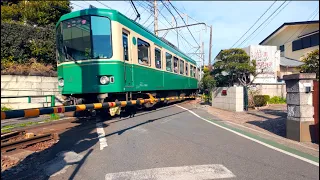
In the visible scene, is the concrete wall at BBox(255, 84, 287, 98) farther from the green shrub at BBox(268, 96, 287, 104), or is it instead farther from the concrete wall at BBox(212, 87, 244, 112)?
the concrete wall at BBox(212, 87, 244, 112)

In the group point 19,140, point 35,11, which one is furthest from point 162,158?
point 35,11

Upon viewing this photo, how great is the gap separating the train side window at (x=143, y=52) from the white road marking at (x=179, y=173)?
5.33m

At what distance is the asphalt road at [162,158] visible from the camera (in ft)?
12.0

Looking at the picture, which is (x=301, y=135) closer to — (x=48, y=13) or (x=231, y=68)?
(x=231, y=68)

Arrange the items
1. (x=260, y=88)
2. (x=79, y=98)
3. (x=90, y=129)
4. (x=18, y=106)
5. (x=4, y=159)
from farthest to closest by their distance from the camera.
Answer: (x=260, y=88)
(x=18, y=106)
(x=79, y=98)
(x=90, y=129)
(x=4, y=159)

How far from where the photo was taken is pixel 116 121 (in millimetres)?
8250

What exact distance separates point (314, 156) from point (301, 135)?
1192 mm

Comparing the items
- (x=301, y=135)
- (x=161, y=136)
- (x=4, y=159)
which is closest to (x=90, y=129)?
(x=161, y=136)

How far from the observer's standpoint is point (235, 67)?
12.8 m

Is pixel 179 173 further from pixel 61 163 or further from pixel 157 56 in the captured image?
pixel 157 56

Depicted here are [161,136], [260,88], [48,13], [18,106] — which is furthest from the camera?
[260,88]

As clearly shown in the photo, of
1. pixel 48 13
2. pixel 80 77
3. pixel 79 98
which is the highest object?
pixel 48 13

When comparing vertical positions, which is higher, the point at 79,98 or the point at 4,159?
the point at 79,98

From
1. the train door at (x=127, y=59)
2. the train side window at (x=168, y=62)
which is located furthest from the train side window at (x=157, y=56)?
the train door at (x=127, y=59)
